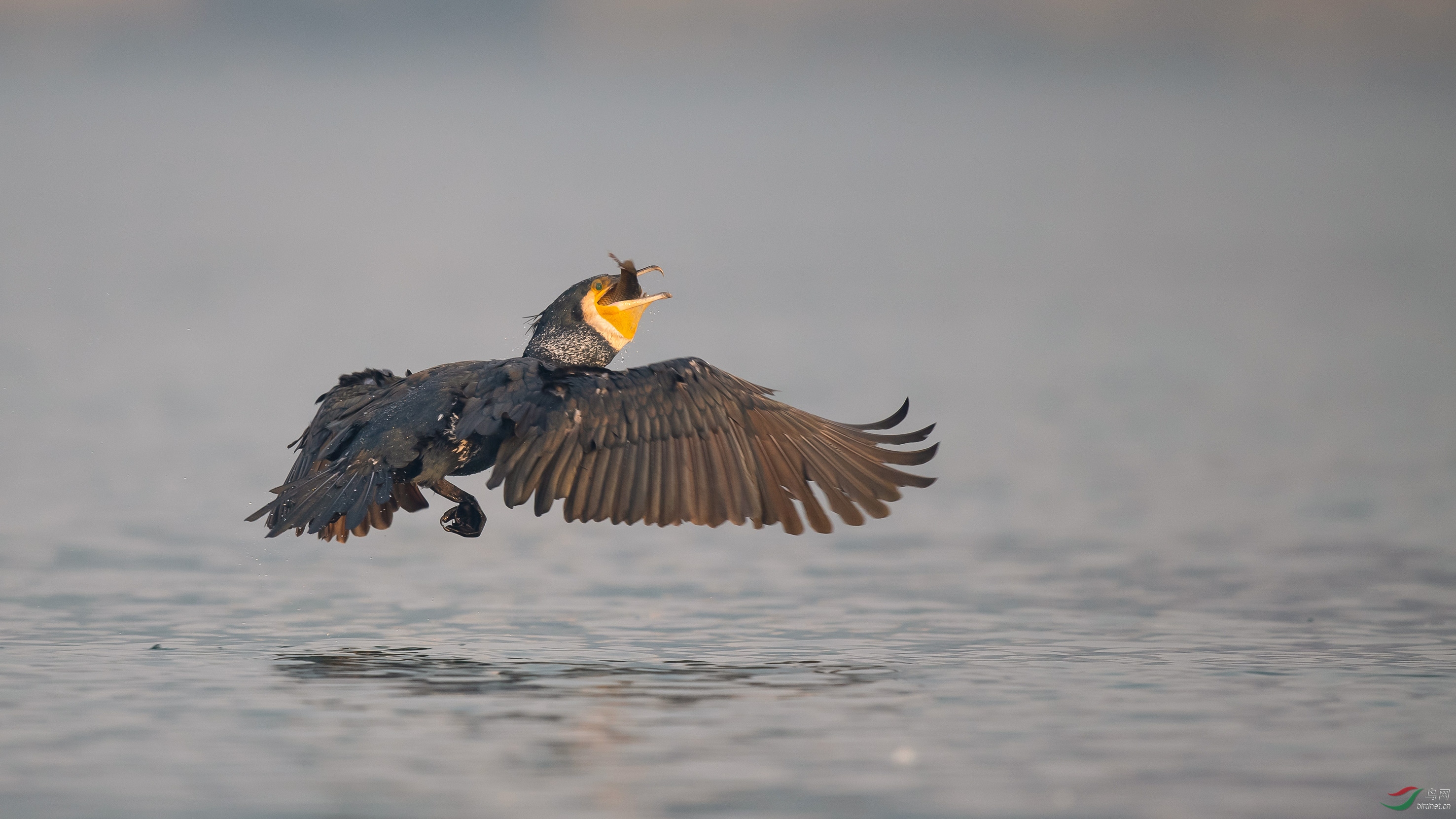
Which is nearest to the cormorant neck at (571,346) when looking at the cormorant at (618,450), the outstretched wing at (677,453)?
the cormorant at (618,450)

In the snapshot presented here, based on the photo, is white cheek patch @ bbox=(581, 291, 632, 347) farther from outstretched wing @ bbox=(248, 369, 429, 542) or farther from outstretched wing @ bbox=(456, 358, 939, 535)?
outstretched wing @ bbox=(248, 369, 429, 542)

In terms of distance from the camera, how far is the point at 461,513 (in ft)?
28.0

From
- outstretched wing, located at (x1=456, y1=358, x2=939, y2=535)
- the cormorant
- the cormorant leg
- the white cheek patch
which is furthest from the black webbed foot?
the white cheek patch

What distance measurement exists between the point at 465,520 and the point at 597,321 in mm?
1298

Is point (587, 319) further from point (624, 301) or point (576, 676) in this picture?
point (576, 676)

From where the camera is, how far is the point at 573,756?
18.8 ft

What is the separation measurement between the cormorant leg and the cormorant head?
0.86 m

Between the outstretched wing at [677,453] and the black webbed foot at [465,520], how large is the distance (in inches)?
20.6

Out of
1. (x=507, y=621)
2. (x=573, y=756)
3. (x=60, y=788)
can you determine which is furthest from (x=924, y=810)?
(x=507, y=621)

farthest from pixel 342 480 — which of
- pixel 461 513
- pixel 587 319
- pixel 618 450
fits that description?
pixel 587 319

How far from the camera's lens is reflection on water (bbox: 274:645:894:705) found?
6.79 meters

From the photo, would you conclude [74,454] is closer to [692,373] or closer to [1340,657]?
[692,373]

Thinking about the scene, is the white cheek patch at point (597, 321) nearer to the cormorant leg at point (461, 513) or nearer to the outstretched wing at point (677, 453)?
the outstretched wing at point (677, 453)

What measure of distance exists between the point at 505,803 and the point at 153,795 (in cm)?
111
